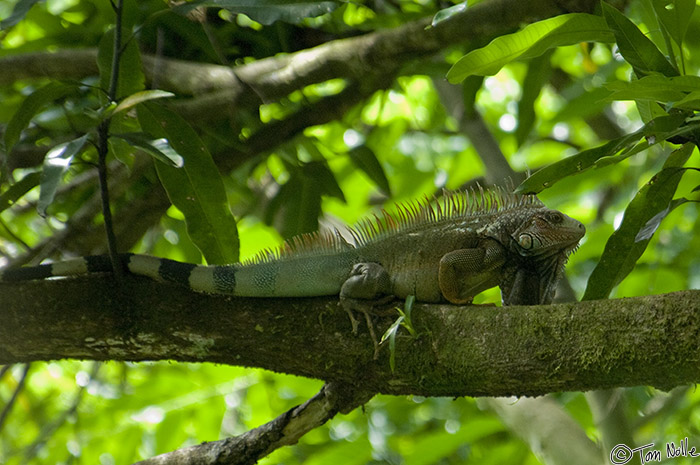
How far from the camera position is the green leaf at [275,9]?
2840 millimetres

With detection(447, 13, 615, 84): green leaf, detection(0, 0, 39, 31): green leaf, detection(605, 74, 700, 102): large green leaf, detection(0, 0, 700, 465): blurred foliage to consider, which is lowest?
detection(0, 0, 700, 465): blurred foliage

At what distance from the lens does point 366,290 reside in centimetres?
289

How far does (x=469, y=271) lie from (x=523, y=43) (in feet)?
3.66

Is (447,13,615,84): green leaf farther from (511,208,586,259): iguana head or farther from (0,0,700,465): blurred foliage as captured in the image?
(511,208,586,259): iguana head

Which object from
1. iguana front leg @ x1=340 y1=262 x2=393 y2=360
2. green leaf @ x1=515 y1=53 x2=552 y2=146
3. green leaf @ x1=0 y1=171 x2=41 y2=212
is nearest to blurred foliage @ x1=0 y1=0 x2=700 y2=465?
green leaf @ x1=515 y1=53 x2=552 y2=146

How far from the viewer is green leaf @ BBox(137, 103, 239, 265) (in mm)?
2836

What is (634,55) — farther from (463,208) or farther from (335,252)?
(335,252)

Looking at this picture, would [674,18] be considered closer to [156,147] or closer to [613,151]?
[613,151]

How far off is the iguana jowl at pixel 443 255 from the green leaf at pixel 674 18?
1039mm

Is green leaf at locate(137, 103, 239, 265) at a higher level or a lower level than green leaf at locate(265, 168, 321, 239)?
higher

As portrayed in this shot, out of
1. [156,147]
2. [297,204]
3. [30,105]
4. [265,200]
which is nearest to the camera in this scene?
[156,147]

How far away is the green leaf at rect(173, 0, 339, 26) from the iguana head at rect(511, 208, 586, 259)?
4.40 ft

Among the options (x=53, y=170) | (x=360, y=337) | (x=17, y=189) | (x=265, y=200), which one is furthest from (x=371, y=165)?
(x=53, y=170)

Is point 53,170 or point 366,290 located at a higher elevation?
point 53,170
